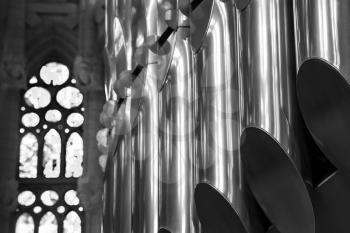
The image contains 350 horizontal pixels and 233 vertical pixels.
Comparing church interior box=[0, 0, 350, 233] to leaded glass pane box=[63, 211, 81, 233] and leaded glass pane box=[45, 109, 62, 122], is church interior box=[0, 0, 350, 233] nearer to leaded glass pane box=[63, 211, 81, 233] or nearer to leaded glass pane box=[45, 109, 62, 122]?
leaded glass pane box=[63, 211, 81, 233]

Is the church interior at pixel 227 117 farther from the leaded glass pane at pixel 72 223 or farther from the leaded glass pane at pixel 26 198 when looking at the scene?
the leaded glass pane at pixel 26 198

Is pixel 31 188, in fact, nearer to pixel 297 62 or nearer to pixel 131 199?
pixel 131 199

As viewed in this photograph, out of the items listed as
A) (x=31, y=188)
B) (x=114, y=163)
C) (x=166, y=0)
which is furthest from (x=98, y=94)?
(x=166, y=0)

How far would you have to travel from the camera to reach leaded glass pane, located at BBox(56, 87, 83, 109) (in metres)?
12.5

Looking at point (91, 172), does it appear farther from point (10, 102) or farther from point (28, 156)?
point (10, 102)

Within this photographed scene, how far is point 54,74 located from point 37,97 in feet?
1.50

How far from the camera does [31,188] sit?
12.0 metres

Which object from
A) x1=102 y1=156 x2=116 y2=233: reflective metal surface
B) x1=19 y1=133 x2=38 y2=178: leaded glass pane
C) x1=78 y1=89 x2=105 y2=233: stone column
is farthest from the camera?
x1=19 y1=133 x2=38 y2=178: leaded glass pane

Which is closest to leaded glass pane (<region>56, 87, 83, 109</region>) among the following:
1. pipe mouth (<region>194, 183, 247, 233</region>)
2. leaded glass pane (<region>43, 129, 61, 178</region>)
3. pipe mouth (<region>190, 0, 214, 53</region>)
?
leaded glass pane (<region>43, 129, 61, 178</region>)

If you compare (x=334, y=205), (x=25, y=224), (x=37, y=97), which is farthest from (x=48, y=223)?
(x=334, y=205)

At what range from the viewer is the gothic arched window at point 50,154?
38.8 ft

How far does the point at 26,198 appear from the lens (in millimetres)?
11883

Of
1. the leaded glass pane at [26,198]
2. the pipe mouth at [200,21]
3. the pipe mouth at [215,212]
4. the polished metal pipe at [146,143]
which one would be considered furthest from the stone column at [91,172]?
the pipe mouth at [215,212]

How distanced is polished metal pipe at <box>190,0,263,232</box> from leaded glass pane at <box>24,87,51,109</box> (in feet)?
34.2
